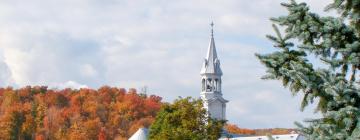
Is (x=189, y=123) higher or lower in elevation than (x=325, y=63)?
higher

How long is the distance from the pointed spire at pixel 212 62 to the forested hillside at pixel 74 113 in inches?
1587

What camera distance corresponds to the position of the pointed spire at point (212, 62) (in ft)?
343

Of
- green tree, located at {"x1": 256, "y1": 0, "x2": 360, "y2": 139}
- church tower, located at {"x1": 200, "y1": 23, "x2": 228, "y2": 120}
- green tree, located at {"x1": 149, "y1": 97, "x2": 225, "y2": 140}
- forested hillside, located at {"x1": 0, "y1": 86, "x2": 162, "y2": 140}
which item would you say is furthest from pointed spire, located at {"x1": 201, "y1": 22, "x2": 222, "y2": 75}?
green tree, located at {"x1": 256, "y1": 0, "x2": 360, "y2": 139}

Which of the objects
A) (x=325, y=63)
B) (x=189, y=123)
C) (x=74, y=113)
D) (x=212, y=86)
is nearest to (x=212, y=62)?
(x=212, y=86)

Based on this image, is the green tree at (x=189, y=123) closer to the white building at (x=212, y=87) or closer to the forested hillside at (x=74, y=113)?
the white building at (x=212, y=87)

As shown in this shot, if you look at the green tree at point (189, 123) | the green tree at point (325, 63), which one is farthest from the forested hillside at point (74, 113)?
the green tree at point (325, 63)

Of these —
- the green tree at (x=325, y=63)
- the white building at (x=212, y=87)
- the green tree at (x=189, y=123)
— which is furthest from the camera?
the white building at (x=212, y=87)

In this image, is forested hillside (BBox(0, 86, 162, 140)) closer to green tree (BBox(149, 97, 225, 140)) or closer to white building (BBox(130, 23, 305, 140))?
white building (BBox(130, 23, 305, 140))

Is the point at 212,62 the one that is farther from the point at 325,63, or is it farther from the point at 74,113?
the point at 325,63

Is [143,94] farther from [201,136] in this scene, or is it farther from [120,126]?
[201,136]

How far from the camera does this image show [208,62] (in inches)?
4186

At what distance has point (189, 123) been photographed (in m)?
51.2

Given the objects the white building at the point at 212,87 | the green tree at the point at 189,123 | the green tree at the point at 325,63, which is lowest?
the green tree at the point at 325,63

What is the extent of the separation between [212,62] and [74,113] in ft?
202
